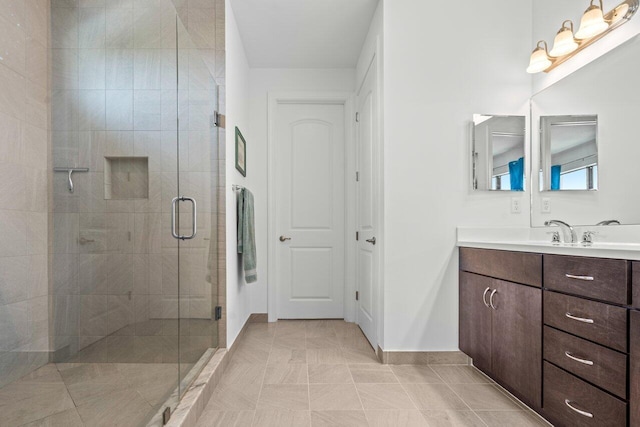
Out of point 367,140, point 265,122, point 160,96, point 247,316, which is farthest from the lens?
point 265,122

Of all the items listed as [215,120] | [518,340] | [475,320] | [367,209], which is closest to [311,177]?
[367,209]

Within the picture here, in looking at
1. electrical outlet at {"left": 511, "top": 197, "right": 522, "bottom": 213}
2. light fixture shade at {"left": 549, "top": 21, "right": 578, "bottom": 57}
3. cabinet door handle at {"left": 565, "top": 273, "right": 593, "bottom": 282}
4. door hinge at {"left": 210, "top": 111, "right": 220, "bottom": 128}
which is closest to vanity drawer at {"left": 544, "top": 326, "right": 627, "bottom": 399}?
cabinet door handle at {"left": 565, "top": 273, "right": 593, "bottom": 282}

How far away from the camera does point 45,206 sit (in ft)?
3.33

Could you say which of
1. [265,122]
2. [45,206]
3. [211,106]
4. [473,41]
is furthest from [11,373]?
[265,122]

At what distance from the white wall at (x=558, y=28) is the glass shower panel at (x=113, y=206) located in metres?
2.23

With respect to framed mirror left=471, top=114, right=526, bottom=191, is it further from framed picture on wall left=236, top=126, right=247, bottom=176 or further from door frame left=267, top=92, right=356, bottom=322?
framed picture on wall left=236, top=126, right=247, bottom=176

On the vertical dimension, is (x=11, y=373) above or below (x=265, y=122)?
below

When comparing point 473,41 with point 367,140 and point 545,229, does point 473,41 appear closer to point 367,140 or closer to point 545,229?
point 367,140

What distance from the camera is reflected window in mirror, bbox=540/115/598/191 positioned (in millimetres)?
2115

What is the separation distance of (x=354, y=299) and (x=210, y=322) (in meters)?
1.68

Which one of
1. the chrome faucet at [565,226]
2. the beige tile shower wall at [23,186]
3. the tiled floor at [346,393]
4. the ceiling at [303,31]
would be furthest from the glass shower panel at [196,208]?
the chrome faucet at [565,226]

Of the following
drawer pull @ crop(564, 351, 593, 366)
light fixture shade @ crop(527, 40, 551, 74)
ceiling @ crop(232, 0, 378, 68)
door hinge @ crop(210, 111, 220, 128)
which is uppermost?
ceiling @ crop(232, 0, 378, 68)

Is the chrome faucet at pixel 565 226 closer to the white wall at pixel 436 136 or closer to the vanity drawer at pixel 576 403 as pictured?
the white wall at pixel 436 136

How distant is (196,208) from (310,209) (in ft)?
6.07
